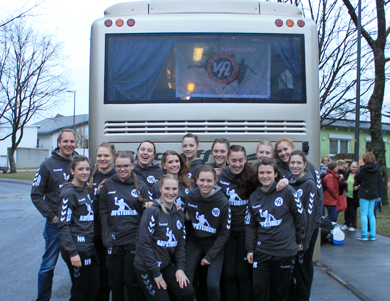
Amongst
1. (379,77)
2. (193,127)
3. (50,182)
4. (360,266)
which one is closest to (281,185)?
(193,127)

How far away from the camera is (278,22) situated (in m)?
5.45

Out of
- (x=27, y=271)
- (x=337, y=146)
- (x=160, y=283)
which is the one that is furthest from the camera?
(x=337, y=146)

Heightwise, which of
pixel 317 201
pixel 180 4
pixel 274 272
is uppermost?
pixel 180 4

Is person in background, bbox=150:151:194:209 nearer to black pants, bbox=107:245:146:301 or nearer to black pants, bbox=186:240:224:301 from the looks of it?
black pants, bbox=186:240:224:301

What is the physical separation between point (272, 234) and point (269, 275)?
431 millimetres

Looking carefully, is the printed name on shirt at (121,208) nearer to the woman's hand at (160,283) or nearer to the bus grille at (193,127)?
the woman's hand at (160,283)

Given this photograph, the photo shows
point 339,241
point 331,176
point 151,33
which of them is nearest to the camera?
point 151,33

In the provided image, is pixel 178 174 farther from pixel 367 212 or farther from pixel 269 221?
pixel 367 212

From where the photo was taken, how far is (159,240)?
3879 millimetres

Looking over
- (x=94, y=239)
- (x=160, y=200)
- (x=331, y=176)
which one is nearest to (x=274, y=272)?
(x=160, y=200)

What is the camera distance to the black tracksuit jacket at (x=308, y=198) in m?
4.32

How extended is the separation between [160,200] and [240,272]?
1174 mm

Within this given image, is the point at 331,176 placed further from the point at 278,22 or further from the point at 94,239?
the point at 94,239

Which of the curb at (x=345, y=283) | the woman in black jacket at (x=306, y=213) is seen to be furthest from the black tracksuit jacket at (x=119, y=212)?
the curb at (x=345, y=283)
